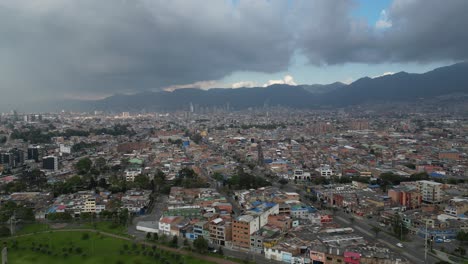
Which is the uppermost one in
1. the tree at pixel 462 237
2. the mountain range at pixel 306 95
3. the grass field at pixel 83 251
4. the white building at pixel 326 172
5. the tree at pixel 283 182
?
the mountain range at pixel 306 95

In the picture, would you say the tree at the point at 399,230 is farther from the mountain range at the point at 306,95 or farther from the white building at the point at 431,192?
the mountain range at the point at 306,95

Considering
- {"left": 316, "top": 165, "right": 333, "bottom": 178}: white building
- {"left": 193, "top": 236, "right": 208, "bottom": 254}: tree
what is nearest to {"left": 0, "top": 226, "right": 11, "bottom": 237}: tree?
{"left": 193, "top": 236, "right": 208, "bottom": 254}: tree

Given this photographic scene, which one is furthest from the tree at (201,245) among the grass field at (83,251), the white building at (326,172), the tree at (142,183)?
the white building at (326,172)

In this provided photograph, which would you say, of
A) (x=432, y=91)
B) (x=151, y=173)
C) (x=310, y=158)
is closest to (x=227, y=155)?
(x=310, y=158)

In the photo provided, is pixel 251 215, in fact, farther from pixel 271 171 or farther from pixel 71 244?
pixel 271 171

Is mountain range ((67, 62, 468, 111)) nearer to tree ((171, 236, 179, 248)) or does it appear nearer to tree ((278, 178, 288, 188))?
tree ((278, 178, 288, 188))

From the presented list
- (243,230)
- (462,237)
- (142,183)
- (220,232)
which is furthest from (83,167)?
(462,237)

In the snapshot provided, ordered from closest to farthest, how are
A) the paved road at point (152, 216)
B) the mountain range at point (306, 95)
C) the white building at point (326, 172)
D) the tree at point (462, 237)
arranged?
the tree at point (462, 237)
the paved road at point (152, 216)
the white building at point (326, 172)
the mountain range at point (306, 95)
